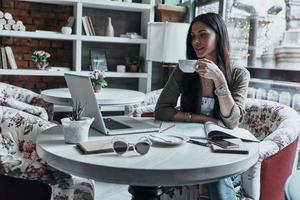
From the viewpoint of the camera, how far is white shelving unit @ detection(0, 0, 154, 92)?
360 cm

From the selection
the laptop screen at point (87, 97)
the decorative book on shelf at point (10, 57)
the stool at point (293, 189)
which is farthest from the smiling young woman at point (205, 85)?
the decorative book on shelf at point (10, 57)

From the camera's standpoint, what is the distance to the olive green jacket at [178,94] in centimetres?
168

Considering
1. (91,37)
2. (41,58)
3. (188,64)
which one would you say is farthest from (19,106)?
(188,64)

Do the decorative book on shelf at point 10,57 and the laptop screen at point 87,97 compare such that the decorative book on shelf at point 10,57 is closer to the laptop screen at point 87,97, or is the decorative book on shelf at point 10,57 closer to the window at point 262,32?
the window at point 262,32

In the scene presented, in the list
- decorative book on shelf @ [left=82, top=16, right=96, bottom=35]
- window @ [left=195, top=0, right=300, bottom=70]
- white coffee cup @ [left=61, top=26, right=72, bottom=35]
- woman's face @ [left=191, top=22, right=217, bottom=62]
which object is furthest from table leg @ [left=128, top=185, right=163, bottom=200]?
decorative book on shelf @ [left=82, top=16, right=96, bottom=35]

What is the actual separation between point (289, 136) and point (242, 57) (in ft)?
4.92

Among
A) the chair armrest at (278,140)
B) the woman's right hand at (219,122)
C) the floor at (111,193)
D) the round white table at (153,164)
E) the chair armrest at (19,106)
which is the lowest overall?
the floor at (111,193)

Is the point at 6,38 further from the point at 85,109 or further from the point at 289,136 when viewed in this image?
the point at 289,136

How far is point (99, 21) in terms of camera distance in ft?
13.7

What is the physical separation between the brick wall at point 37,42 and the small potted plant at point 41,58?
280mm

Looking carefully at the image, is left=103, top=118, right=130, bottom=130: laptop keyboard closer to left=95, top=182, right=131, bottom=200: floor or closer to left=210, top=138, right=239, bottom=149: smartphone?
left=210, top=138, right=239, bottom=149: smartphone

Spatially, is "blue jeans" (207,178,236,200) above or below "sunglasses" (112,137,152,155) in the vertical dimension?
below

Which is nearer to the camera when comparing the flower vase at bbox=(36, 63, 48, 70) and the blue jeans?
the blue jeans

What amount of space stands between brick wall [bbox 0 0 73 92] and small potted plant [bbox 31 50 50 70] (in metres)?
0.28
